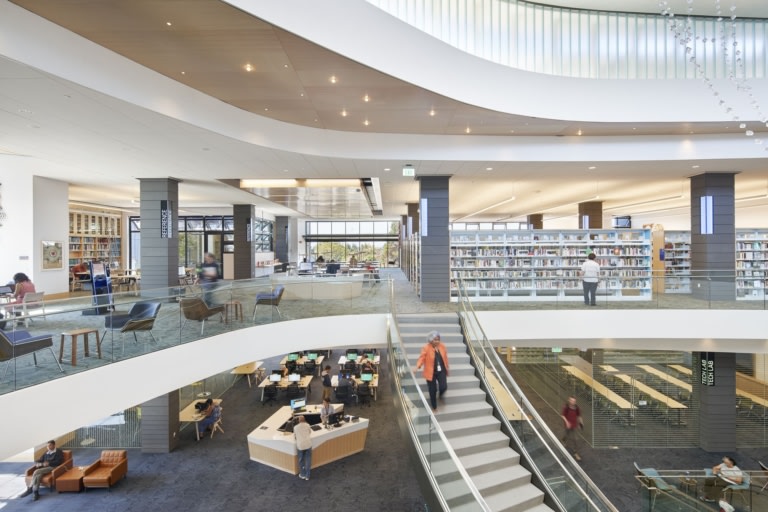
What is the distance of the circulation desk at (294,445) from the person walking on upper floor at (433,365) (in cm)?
396

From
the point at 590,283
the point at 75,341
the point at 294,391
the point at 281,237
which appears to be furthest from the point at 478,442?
the point at 281,237

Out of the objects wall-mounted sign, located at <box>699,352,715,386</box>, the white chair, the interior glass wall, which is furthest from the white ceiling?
the interior glass wall

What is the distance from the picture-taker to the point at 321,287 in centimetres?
870

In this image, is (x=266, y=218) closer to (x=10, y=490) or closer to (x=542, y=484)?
(x=10, y=490)

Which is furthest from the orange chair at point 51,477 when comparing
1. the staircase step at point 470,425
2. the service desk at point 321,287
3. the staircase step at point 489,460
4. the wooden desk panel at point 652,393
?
the wooden desk panel at point 652,393

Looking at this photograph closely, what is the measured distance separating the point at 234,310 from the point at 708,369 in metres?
11.2

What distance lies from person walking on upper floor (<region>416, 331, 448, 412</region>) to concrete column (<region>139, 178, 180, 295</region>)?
758 centimetres

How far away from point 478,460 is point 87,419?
524cm

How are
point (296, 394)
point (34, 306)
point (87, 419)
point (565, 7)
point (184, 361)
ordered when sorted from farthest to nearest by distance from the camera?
point (296, 394) < point (565, 7) < point (184, 361) < point (34, 306) < point (87, 419)

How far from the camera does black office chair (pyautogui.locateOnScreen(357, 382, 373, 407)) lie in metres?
12.3

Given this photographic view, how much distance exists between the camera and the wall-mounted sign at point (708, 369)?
9.59m

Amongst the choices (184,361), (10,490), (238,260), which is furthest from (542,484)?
(238,260)

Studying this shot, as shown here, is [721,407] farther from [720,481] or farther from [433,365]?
[433,365]

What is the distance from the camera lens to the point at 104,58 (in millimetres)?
5031
